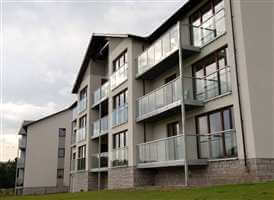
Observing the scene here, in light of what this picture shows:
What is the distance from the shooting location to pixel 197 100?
52.3ft

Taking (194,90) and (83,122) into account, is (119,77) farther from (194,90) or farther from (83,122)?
(83,122)

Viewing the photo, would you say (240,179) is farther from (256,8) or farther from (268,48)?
(256,8)

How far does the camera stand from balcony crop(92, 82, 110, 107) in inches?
1034

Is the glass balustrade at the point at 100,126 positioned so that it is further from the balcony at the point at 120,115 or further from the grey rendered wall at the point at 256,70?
the grey rendered wall at the point at 256,70

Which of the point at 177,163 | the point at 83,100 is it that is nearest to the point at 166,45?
the point at 177,163

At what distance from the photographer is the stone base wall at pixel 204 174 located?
12508 millimetres

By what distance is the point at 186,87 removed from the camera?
53.3 feet

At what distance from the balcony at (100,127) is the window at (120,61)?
3.87 meters

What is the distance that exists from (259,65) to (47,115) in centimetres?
4011

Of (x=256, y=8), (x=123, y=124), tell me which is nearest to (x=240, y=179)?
(x=256, y=8)

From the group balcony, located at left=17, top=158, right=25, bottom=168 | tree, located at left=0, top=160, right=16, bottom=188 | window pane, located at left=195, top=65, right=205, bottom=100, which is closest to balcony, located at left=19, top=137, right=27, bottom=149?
balcony, located at left=17, top=158, right=25, bottom=168

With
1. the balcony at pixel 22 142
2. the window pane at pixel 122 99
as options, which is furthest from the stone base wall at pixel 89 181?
the balcony at pixel 22 142

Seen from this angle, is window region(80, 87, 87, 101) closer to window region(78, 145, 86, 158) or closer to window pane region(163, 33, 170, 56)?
window region(78, 145, 86, 158)

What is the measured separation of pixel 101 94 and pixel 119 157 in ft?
23.0
